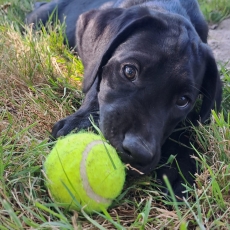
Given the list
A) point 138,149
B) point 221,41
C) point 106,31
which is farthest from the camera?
point 221,41

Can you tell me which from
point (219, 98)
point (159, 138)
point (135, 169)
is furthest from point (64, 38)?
point (135, 169)

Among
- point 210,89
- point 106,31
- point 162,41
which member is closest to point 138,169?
point 162,41

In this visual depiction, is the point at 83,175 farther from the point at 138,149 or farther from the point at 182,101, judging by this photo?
the point at 182,101

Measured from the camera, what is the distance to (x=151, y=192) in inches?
80.4

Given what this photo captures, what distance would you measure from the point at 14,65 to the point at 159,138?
1527mm

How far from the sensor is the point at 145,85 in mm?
2229

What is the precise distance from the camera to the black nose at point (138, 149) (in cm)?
187

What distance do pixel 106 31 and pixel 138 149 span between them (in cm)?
113

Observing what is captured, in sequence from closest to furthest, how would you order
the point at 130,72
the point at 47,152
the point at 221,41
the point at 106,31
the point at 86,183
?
the point at 86,183, the point at 47,152, the point at 130,72, the point at 106,31, the point at 221,41

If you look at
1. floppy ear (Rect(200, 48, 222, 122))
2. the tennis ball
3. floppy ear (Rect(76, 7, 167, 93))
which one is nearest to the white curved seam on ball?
the tennis ball

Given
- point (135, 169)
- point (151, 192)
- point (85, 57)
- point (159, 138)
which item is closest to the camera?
point (135, 169)

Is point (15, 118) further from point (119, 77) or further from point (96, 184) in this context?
point (96, 184)

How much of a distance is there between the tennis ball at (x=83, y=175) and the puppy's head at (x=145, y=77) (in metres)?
0.17

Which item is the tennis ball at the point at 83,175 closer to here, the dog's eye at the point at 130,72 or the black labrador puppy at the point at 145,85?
the black labrador puppy at the point at 145,85
